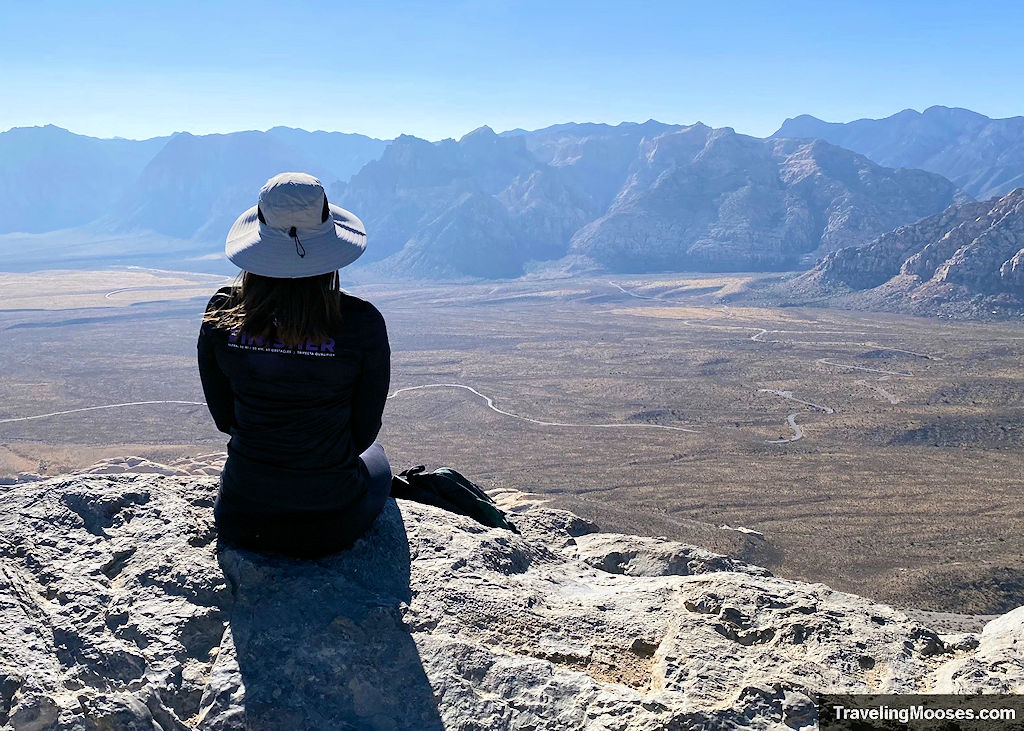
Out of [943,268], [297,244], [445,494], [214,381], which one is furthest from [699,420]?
[943,268]

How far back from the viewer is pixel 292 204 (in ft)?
13.2

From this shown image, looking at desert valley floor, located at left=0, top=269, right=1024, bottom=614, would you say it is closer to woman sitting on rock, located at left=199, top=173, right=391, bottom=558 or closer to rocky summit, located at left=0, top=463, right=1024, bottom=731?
rocky summit, located at left=0, top=463, right=1024, bottom=731

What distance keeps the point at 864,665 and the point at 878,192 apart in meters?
169

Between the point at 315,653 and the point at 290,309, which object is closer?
Result: the point at 315,653

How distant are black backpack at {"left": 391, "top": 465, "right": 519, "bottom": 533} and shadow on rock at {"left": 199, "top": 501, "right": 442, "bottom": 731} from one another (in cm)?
192

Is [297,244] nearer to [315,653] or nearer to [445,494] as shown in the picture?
[315,653]

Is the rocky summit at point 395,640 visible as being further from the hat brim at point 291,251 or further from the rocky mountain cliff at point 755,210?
the rocky mountain cliff at point 755,210

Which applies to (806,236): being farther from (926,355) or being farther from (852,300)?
(926,355)

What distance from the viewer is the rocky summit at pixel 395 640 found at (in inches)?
146

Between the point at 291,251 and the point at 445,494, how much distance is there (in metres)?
3.28

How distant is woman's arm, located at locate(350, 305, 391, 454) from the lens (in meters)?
4.22

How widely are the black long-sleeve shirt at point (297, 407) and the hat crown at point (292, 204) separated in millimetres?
436

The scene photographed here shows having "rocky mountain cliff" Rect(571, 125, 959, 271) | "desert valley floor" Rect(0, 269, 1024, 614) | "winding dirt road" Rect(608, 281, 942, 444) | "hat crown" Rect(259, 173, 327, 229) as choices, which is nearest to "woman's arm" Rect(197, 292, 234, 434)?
"hat crown" Rect(259, 173, 327, 229)

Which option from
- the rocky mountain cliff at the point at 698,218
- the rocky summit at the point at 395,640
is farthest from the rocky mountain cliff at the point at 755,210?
the rocky summit at the point at 395,640
